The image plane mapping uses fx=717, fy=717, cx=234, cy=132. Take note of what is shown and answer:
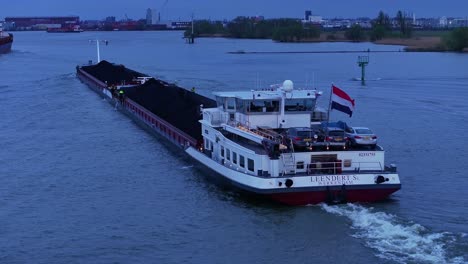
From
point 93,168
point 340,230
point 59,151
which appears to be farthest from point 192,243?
point 59,151

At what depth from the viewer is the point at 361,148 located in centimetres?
1930

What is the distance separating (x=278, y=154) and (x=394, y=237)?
3.88 meters

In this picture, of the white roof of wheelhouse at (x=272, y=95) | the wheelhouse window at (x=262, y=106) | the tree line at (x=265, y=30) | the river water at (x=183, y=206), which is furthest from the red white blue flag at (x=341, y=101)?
the tree line at (x=265, y=30)

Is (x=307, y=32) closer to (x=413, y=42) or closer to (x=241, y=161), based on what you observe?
(x=413, y=42)

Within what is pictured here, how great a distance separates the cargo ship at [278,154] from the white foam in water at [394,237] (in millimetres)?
634

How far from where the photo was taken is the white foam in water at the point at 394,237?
46.9 ft

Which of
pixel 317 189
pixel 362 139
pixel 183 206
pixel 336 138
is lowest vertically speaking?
pixel 183 206

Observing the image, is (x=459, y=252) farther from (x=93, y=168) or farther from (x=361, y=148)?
(x=93, y=168)

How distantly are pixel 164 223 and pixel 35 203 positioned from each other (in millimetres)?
4124

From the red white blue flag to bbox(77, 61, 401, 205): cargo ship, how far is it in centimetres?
131

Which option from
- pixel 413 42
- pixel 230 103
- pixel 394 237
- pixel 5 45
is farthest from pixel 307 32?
pixel 394 237

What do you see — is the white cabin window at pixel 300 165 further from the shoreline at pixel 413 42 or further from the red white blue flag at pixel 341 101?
the shoreline at pixel 413 42

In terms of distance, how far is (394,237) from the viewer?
15508mm

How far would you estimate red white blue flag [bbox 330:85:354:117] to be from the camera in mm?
19744
